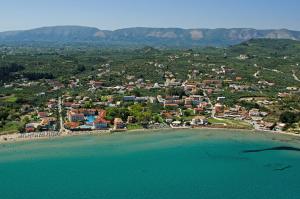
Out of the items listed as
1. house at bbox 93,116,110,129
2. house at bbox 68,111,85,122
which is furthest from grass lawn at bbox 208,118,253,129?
house at bbox 68,111,85,122

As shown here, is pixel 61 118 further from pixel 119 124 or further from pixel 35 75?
pixel 35 75

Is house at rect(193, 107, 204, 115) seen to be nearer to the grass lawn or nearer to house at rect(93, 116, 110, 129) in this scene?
the grass lawn

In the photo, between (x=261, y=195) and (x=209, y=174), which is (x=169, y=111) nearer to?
(x=209, y=174)

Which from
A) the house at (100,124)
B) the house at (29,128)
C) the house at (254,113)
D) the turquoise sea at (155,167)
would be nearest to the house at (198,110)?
the house at (254,113)

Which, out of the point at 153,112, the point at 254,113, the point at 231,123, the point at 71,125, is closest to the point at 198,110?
the point at 153,112

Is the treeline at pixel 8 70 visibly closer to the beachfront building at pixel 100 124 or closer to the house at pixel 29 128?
the house at pixel 29 128
